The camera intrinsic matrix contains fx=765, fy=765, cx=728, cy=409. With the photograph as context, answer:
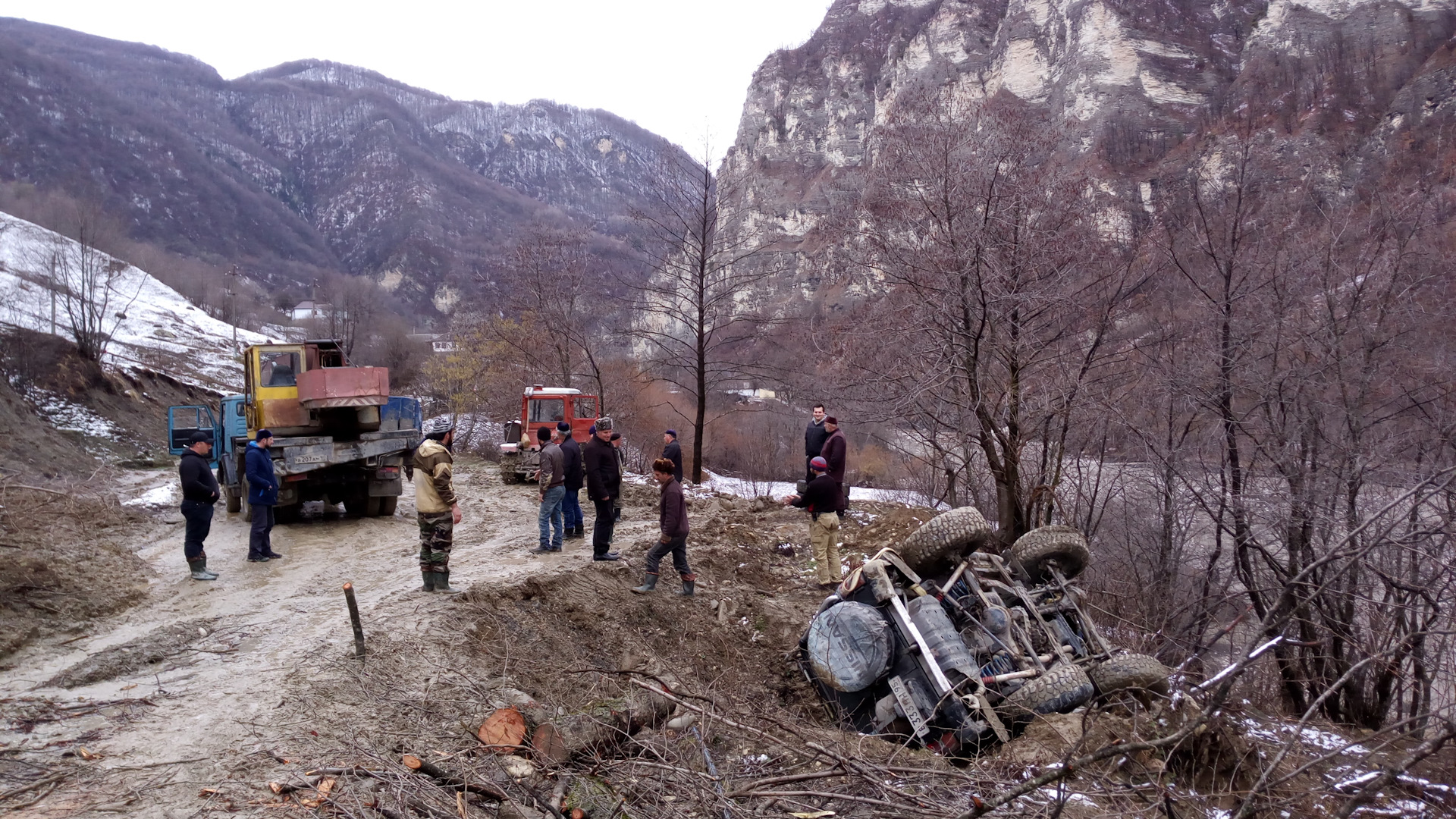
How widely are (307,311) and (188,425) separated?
248ft

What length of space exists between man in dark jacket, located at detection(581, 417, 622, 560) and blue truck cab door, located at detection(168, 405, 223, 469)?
8293mm

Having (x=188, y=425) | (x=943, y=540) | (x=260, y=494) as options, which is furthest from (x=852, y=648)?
(x=188, y=425)

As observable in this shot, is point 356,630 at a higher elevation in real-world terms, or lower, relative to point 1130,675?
higher

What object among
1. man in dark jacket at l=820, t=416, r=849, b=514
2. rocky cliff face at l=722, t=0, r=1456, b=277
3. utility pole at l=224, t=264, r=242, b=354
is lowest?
man in dark jacket at l=820, t=416, r=849, b=514

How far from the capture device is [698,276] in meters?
17.2

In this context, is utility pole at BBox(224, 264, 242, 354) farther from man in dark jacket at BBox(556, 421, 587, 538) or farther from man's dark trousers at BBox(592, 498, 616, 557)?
Answer: man's dark trousers at BBox(592, 498, 616, 557)

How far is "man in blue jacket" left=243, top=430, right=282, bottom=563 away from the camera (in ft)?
28.5

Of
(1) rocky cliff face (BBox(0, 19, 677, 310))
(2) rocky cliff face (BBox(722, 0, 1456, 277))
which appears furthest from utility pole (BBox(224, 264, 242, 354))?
(2) rocky cliff face (BBox(722, 0, 1456, 277))

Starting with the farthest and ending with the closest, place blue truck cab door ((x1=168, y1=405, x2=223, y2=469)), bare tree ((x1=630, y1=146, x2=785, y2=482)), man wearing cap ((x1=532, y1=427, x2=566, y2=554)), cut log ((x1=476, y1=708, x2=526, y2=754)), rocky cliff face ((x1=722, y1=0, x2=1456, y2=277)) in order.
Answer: rocky cliff face ((x1=722, y1=0, x2=1456, y2=277)), bare tree ((x1=630, y1=146, x2=785, y2=482)), blue truck cab door ((x1=168, y1=405, x2=223, y2=469)), man wearing cap ((x1=532, y1=427, x2=566, y2=554)), cut log ((x1=476, y1=708, x2=526, y2=754))

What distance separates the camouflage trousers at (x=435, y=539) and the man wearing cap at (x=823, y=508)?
11.1ft

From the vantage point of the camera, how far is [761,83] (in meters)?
103

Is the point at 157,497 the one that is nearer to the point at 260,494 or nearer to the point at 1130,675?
the point at 260,494

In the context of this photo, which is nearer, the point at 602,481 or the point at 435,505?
the point at 435,505

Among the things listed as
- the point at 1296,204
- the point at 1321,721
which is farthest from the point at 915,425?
the point at 1296,204
